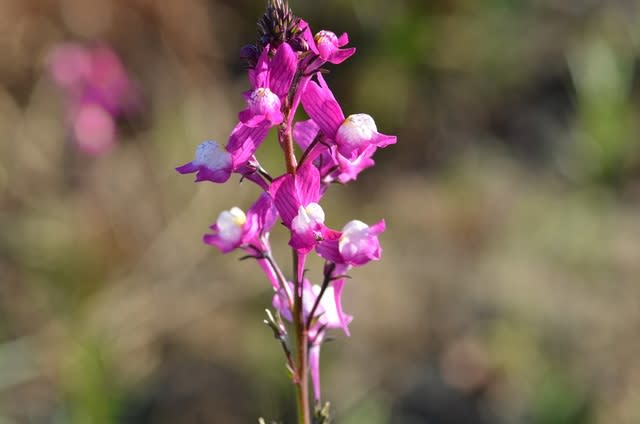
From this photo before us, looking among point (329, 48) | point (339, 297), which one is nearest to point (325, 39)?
point (329, 48)

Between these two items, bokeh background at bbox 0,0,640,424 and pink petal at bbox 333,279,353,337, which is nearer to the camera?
pink petal at bbox 333,279,353,337

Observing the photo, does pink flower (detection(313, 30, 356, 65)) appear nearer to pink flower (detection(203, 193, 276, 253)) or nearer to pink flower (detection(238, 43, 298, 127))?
pink flower (detection(238, 43, 298, 127))

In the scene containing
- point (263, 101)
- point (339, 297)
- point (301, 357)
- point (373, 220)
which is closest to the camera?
point (263, 101)

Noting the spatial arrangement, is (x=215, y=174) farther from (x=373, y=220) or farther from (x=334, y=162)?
(x=373, y=220)

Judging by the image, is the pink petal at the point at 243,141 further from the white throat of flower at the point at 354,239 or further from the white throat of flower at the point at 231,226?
the white throat of flower at the point at 354,239

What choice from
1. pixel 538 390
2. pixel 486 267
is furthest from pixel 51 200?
pixel 538 390

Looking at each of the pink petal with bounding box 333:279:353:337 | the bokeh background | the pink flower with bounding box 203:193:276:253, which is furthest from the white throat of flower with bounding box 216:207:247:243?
the bokeh background

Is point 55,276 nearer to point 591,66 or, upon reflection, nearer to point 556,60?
point 591,66

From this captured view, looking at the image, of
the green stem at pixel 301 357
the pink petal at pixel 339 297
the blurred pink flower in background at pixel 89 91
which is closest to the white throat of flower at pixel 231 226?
the green stem at pixel 301 357
